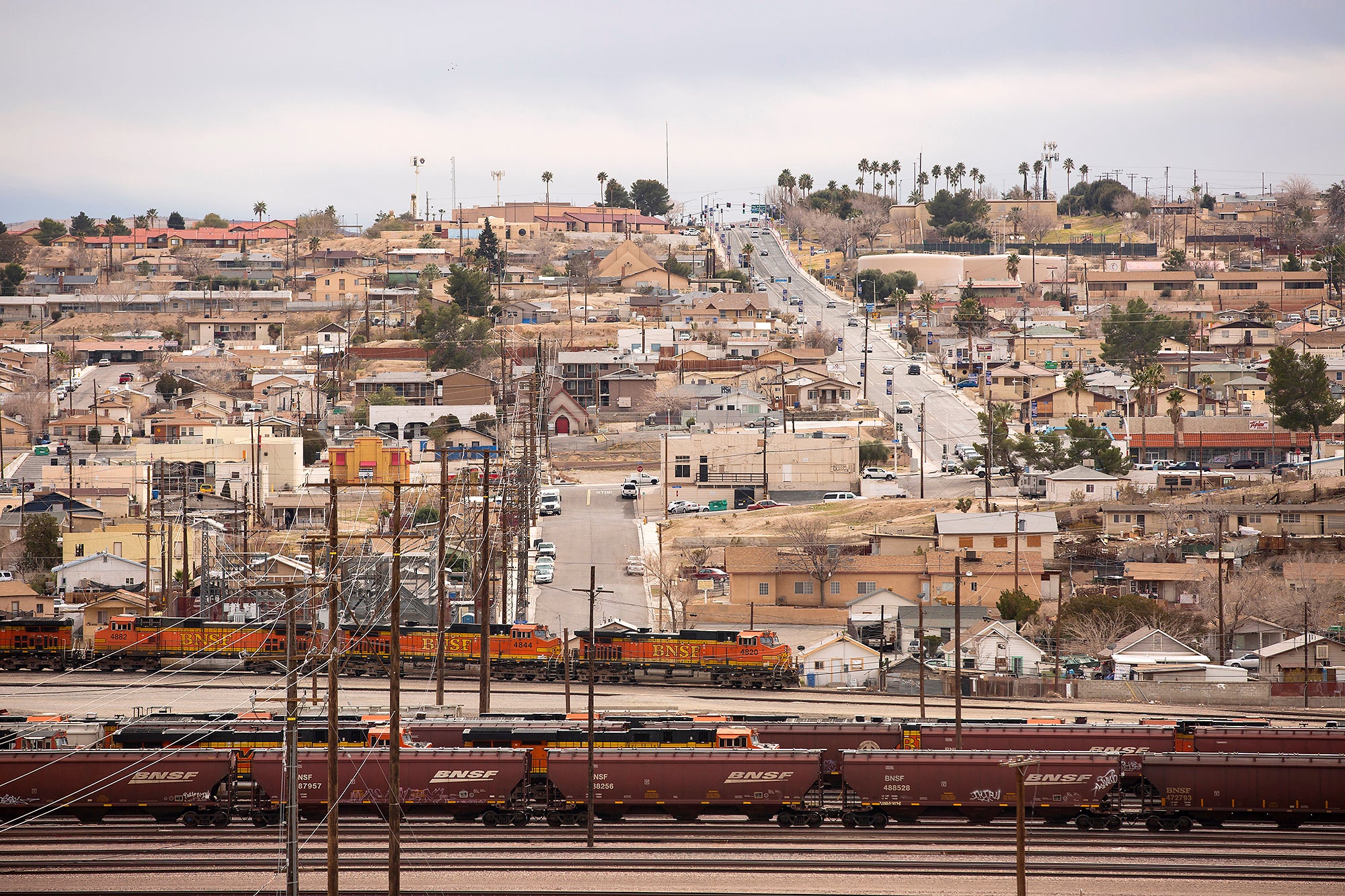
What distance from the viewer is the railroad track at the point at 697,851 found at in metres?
25.5

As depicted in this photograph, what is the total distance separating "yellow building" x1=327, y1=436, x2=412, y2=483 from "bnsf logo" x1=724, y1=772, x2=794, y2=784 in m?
46.9

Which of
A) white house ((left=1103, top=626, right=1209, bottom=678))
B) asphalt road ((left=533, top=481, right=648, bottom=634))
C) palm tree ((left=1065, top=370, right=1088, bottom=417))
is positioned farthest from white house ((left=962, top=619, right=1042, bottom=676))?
palm tree ((left=1065, top=370, right=1088, bottom=417))

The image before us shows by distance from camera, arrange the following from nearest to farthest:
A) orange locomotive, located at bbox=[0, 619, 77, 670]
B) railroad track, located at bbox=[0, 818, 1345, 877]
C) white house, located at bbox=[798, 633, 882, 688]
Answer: railroad track, located at bbox=[0, 818, 1345, 877] < orange locomotive, located at bbox=[0, 619, 77, 670] < white house, located at bbox=[798, 633, 882, 688]

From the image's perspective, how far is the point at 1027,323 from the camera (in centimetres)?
12631

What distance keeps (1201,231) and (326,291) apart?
103158 millimetres

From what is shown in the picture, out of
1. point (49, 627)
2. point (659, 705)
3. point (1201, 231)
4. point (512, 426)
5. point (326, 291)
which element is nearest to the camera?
point (659, 705)

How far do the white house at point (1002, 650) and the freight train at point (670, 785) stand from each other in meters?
17.9

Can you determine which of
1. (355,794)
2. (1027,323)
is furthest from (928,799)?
(1027,323)

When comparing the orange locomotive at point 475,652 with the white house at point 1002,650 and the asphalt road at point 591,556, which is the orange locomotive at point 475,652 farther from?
the white house at point 1002,650

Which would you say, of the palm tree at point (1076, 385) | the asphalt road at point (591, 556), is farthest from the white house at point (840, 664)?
the palm tree at point (1076, 385)

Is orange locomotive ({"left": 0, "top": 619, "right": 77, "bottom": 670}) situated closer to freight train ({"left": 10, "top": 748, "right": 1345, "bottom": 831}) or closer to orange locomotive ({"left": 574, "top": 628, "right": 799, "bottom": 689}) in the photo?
orange locomotive ({"left": 574, "top": 628, "right": 799, "bottom": 689})

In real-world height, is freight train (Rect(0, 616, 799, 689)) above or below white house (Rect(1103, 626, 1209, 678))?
above

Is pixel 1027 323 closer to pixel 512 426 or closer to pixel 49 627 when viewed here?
pixel 512 426

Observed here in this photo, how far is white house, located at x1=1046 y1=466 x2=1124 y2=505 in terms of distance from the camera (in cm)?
6938
